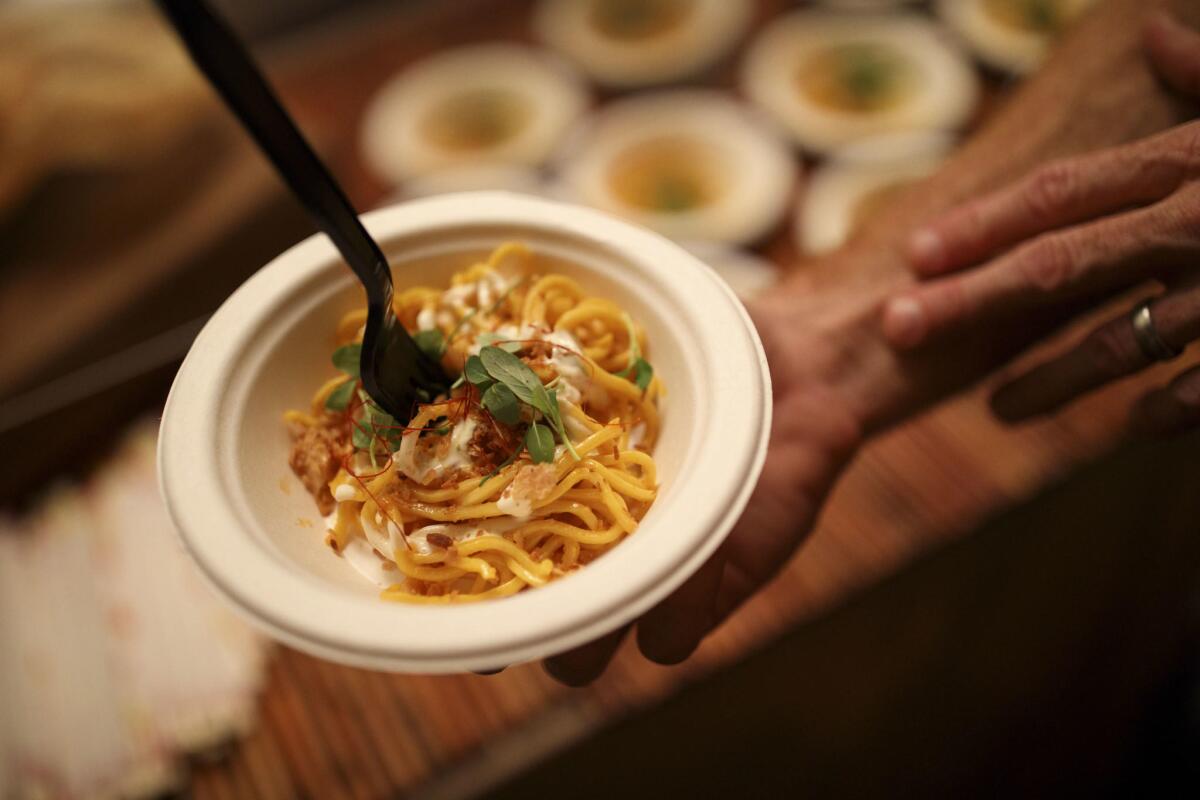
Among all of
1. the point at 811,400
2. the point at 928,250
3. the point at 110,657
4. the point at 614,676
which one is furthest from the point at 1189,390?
the point at 110,657

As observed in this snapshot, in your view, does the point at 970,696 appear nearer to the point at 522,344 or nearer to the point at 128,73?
the point at 522,344

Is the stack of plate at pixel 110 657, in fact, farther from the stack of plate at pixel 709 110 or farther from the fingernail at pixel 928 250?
the fingernail at pixel 928 250

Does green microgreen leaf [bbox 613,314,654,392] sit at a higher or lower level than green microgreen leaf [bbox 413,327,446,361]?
lower

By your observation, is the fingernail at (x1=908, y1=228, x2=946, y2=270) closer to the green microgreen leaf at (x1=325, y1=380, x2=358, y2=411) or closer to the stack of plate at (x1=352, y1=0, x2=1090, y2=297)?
the stack of plate at (x1=352, y1=0, x2=1090, y2=297)

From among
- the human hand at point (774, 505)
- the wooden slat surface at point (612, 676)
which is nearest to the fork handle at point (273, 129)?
the human hand at point (774, 505)

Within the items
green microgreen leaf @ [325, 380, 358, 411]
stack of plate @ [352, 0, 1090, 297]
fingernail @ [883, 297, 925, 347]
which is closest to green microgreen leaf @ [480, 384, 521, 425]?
green microgreen leaf @ [325, 380, 358, 411]

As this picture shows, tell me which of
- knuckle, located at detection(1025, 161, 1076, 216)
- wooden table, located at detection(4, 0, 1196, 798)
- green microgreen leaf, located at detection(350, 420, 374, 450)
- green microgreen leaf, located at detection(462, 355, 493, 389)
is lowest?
wooden table, located at detection(4, 0, 1196, 798)
